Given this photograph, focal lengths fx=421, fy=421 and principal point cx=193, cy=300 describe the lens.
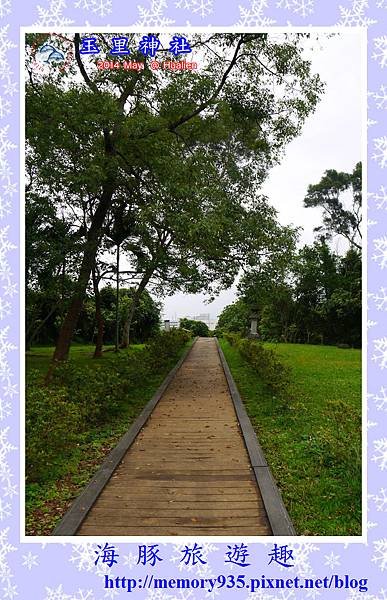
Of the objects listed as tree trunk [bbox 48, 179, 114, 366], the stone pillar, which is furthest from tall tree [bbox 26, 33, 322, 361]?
the stone pillar

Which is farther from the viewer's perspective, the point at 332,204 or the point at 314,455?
the point at 332,204

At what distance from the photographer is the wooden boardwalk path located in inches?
102

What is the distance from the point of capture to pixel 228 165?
870cm

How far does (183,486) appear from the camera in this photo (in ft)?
10.5

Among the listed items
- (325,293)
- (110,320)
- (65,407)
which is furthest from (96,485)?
(325,293)

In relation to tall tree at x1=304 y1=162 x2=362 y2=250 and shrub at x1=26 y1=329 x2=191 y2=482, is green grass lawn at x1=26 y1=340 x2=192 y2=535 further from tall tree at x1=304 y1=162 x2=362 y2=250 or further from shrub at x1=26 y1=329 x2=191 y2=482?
tall tree at x1=304 y1=162 x2=362 y2=250

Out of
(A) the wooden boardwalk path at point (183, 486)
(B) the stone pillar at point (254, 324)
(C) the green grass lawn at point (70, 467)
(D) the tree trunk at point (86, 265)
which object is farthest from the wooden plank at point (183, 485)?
(B) the stone pillar at point (254, 324)

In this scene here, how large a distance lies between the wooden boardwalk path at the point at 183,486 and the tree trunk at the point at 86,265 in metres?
2.37

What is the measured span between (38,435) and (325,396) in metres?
4.85

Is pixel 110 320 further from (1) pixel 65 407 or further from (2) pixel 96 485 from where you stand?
(2) pixel 96 485

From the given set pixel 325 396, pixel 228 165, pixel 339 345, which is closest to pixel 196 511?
pixel 325 396

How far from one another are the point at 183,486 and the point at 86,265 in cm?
422

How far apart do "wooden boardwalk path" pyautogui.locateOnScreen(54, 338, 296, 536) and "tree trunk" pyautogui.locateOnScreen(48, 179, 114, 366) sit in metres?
2.37

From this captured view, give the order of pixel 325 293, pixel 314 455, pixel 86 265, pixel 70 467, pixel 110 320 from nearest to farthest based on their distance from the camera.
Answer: pixel 70 467
pixel 314 455
pixel 86 265
pixel 110 320
pixel 325 293
